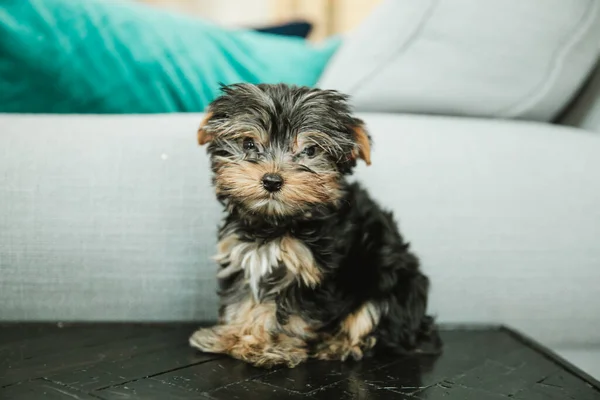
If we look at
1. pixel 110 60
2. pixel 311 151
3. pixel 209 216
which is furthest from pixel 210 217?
pixel 110 60

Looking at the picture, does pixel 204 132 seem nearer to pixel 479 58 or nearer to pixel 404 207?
pixel 404 207

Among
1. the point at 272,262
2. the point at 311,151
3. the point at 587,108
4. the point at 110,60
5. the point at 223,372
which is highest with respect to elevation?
the point at 110,60

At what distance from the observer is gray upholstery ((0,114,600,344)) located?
1.77 m

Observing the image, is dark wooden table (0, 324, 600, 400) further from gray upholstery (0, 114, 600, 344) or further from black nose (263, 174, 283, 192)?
black nose (263, 174, 283, 192)

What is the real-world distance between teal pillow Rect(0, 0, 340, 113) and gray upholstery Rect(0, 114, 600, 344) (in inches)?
11.7

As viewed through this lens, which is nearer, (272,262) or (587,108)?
(272,262)

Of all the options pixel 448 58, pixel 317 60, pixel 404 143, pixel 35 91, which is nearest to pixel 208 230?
pixel 404 143

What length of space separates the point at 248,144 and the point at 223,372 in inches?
20.2

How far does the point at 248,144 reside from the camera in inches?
61.4

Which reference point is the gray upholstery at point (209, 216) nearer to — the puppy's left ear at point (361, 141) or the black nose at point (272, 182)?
the puppy's left ear at point (361, 141)

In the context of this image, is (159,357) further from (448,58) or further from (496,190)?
(448,58)

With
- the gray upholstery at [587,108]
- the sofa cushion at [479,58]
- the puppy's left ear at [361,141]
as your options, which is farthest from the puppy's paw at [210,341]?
the gray upholstery at [587,108]

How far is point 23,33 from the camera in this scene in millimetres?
2084

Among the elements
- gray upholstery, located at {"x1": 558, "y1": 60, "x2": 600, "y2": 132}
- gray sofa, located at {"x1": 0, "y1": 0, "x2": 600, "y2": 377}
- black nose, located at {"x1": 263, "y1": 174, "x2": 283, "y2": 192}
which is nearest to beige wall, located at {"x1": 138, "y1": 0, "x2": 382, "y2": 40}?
gray upholstery, located at {"x1": 558, "y1": 60, "x2": 600, "y2": 132}
